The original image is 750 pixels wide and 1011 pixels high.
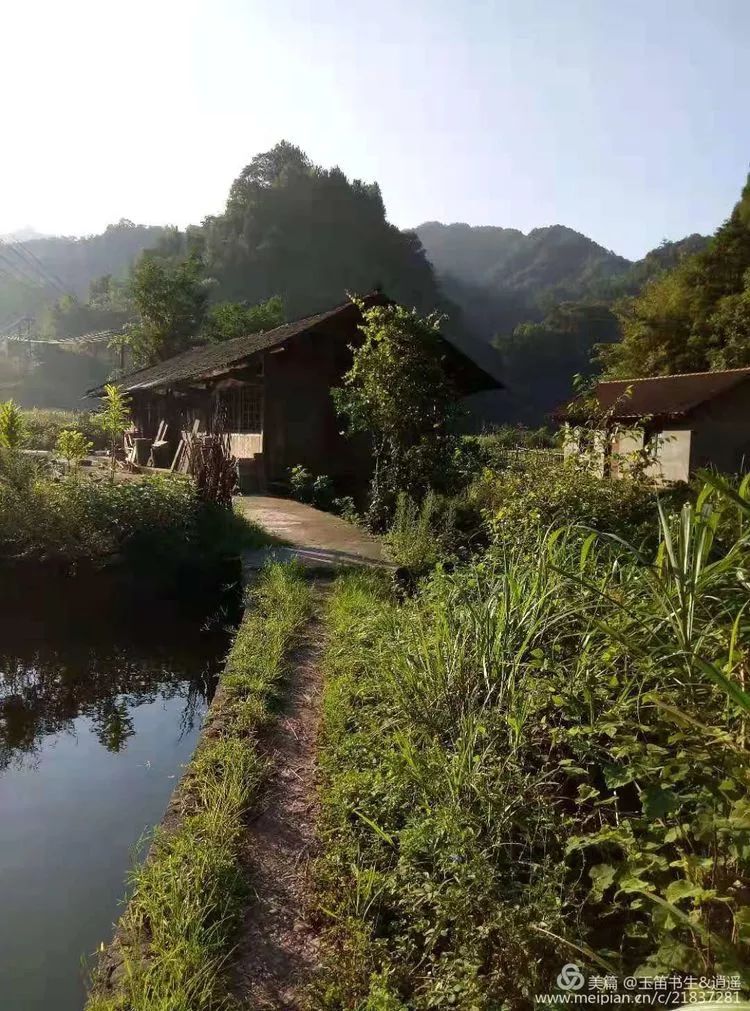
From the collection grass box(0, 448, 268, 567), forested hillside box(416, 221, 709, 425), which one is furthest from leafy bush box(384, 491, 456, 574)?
forested hillside box(416, 221, 709, 425)

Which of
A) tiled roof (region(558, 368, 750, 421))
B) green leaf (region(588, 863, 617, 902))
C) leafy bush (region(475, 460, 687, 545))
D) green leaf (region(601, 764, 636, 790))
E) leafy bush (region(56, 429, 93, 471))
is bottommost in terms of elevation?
green leaf (region(588, 863, 617, 902))

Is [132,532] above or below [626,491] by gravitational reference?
below

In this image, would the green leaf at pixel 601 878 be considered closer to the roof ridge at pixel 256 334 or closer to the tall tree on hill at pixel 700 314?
the roof ridge at pixel 256 334

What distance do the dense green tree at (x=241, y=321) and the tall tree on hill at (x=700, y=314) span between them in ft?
62.6

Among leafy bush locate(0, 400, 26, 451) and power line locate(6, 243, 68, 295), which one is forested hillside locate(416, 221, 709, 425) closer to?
leafy bush locate(0, 400, 26, 451)

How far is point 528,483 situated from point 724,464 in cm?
1345

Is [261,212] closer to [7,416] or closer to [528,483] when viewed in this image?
[7,416]

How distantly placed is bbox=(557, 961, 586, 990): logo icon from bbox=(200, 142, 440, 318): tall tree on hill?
54.0 metres

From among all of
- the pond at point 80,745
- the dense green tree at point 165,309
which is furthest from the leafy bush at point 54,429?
the pond at point 80,745

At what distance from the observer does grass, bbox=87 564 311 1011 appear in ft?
6.73

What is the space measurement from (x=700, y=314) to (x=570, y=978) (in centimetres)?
2509

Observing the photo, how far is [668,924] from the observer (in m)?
1.76

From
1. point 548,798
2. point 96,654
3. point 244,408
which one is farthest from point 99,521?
point 244,408

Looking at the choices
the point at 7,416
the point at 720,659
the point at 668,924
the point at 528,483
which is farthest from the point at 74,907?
the point at 7,416
